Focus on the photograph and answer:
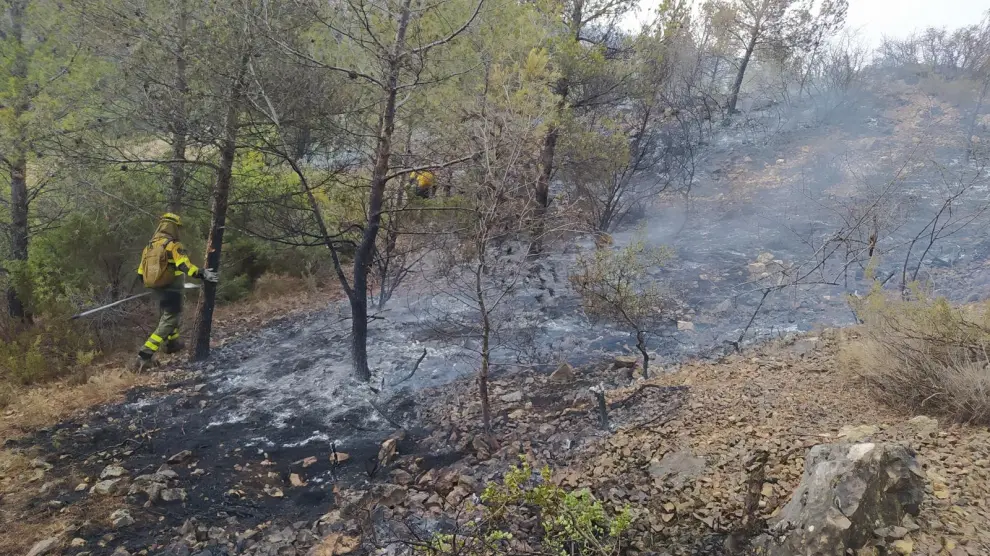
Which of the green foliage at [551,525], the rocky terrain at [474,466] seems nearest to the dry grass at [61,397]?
the rocky terrain at [474,466]

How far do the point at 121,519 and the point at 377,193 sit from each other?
396cm

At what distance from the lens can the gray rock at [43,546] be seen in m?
3.68

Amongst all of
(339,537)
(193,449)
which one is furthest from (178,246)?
(339,537)

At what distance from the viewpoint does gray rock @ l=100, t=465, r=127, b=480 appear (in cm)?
478

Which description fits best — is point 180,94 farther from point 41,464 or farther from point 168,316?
point 41,464

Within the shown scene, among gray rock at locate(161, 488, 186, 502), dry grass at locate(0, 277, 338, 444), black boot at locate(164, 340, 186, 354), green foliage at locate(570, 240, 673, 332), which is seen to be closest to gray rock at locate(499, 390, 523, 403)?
green foliage at locate(570, 240, 673, 332)

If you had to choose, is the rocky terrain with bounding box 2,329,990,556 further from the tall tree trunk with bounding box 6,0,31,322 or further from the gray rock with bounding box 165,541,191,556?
the tall tree trunk with bounding box 6,0,31,322

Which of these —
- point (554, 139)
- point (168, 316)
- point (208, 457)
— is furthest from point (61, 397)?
point (554, 139)

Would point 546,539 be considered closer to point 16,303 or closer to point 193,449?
point 193,449

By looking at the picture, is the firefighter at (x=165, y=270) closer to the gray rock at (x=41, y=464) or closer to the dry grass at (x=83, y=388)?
the dry grass at (x=83, y=388)

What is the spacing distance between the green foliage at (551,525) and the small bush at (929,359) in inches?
92.7

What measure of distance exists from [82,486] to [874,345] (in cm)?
687

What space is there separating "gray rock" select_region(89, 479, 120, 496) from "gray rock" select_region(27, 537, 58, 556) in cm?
67

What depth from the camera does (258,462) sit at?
5.15 meters
